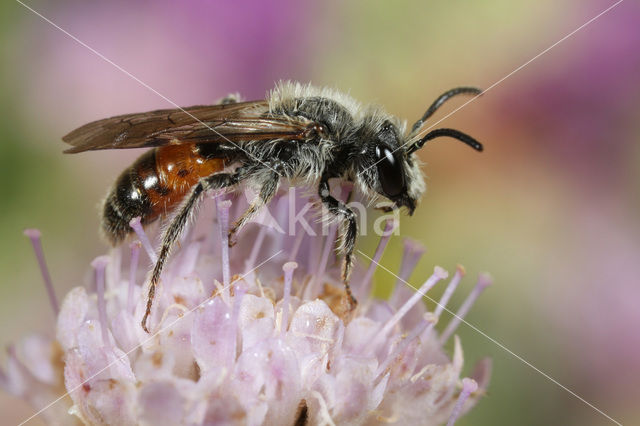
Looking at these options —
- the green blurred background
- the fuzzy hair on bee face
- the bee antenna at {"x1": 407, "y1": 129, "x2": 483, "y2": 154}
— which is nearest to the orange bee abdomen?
the fuzzy hair on bee face

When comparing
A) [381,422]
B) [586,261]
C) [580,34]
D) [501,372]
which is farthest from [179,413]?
[580,34]

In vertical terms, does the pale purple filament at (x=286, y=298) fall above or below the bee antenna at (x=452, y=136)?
below

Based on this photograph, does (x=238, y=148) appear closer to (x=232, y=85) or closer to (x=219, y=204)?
(x=219, y=204)

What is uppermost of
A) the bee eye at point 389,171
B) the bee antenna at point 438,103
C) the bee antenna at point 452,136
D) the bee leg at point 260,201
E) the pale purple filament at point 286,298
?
the bee antenna at point 438,103

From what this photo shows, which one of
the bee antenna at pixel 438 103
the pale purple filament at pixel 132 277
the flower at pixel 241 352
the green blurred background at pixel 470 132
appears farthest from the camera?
the green blurred background at pixel 470 132

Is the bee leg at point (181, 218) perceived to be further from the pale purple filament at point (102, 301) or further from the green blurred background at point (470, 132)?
the green blurred background at point (470, 132)

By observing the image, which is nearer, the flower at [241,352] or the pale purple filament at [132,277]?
the flower at [241,352]

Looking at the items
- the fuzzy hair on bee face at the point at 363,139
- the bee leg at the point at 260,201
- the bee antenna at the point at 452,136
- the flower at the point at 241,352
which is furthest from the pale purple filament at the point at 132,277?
the bee antenna at the point at 452,136

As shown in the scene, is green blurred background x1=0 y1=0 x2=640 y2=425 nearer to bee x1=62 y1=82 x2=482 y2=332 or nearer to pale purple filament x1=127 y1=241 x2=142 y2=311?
bee x1=62 y1=82 x2=482 y2=332
